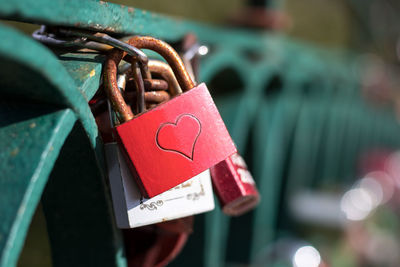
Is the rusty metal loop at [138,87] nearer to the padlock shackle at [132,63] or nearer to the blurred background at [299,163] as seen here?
the padlock shackle at [132,63]

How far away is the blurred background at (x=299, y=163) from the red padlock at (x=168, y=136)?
14.8 inches

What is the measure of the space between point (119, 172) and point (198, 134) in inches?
3.6

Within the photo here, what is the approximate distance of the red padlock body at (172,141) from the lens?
18.0 inches

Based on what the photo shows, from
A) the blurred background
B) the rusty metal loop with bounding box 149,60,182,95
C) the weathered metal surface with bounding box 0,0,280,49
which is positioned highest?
the weathered metal surface with bounding box 0,0,280,49

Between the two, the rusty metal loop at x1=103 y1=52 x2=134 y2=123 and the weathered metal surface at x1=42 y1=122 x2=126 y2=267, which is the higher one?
the rusty metal loop at x1=103 y1=52 x2=134 y2=123

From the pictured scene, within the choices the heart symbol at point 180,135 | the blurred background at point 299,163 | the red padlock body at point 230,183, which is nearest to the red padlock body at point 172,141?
the heart symbol at point 180,135

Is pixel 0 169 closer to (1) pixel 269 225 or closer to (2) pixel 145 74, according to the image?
(2) pixel 145 74

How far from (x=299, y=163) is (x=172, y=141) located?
150 cm

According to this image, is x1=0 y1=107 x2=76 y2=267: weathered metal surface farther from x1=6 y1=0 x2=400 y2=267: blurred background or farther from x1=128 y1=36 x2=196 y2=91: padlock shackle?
x1=6 y1=0 x2=400 y2=267: blurred background

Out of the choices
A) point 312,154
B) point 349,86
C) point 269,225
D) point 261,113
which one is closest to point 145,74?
point 261,113

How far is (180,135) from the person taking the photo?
1.55 feet

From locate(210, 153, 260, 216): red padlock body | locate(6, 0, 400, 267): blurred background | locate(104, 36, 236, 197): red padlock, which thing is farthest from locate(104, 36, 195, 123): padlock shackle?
locate(6, 0, 400, 267): blurred background

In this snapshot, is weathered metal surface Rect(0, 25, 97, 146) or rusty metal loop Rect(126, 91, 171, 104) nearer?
weathered metal surface Rect(0, 25, 97, 146)

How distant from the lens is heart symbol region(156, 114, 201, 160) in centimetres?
46
